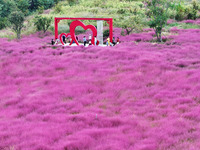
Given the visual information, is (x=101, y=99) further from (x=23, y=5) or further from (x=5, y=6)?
(x=23, y=5)

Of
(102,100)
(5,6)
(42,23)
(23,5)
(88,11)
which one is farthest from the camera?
(23,5)

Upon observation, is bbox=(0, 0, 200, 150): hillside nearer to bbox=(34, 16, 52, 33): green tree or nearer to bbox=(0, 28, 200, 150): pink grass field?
bbox=(0, 28, 200, 150): pink grass field

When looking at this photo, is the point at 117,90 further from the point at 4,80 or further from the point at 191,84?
the point at 4,80

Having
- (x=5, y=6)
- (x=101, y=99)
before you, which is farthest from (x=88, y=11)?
(x=101, y=99)

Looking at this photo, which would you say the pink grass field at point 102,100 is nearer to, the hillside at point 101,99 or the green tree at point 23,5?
the hillside at point 101,99

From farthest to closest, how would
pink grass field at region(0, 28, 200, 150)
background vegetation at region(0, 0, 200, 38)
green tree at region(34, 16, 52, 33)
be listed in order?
background vegetation at region(0, 0, 200, 38) < green tree at region(34, 16, 52, 33) < pink grass field at region(0, 28, 200, 150)

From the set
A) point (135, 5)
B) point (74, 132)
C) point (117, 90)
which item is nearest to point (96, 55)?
point (117, 90)

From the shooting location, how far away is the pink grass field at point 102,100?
7.77 metres

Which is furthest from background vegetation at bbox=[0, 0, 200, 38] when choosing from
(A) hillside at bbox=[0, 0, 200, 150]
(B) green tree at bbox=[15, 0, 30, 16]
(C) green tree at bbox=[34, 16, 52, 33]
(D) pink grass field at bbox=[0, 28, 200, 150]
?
(D) pink grass field at bbox=[0, 28, 200, 150]

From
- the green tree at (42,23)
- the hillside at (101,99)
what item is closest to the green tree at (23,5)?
the green tree at (42,23)

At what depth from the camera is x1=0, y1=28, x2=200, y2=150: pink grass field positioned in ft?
25.5

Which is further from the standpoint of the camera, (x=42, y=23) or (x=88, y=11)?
(x=88, y=11)

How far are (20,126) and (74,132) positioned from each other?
78.5 inches

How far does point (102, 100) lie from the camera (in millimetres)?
11602
